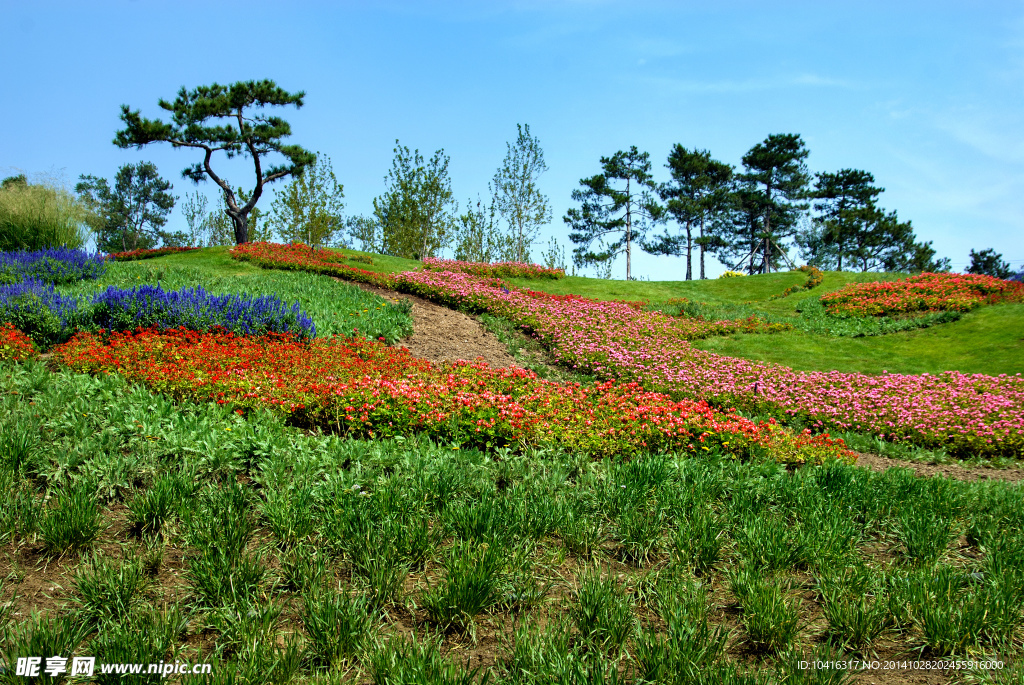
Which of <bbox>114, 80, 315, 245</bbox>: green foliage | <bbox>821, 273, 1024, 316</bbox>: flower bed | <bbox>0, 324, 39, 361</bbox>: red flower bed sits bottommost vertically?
<bbox>0, 324, 39, 361</bbox>: red flower bed

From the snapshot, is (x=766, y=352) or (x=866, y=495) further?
(x=766, y=352)

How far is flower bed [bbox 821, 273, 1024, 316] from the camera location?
54.9 feet

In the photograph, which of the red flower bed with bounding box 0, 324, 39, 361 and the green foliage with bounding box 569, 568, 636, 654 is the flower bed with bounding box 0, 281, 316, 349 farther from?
the green foliage with bounding box 569, 568, 636, 654

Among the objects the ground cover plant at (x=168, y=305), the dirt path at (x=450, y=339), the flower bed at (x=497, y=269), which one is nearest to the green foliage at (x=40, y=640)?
the ground cover plant at (x=168, y=305)

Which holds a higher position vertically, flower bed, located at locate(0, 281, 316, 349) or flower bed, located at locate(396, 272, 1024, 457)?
flower bed, located at locate(0, 281, 316, 349)

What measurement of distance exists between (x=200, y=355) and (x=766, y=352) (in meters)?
12.9

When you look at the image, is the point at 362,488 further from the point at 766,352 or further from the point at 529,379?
the point at 766,352

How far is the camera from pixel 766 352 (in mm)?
14336

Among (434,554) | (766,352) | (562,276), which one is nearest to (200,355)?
(434,554)

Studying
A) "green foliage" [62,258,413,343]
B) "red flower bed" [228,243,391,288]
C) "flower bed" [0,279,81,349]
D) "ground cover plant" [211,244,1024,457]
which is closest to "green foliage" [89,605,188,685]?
"flower bed" [0,279,81,349]

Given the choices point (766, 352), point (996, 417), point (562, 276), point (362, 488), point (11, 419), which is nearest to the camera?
point (362, 488)

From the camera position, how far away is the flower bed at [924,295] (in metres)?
16.7

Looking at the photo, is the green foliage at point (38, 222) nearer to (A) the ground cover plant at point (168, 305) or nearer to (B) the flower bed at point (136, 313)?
(A) the ground cover plant at point (168, 305)

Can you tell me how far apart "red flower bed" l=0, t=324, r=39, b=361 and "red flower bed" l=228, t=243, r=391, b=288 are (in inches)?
423
